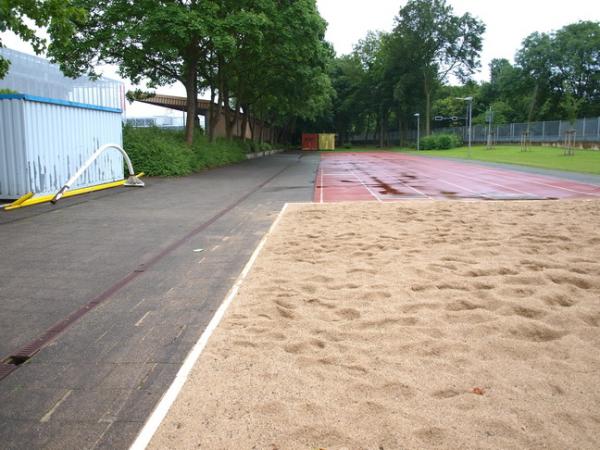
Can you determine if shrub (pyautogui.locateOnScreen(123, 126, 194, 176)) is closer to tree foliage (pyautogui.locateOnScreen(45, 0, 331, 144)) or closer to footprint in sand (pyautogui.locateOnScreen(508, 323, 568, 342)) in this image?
tree foliage (pyautogui.locateOnScreen(45, 0, 331, 144))

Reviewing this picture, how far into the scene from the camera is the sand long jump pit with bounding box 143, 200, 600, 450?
2.79m

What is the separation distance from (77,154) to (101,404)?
536 inches

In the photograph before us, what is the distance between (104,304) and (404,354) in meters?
2.90

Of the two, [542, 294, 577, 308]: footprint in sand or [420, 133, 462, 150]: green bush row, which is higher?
[420, 133, 462, 150]: green bush row

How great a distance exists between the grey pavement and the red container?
65.1 metres

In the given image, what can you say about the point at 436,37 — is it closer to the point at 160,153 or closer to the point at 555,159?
the point at 555,159

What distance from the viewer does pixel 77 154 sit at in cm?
1532

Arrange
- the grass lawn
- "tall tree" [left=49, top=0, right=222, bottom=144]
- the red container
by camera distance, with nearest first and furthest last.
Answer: "tall tree" [left=49, top=0, right=222, bottom=144] → the grass lawn → the red container

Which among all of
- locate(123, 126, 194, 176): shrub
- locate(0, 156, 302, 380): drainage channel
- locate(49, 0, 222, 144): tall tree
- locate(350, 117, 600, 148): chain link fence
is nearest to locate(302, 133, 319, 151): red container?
locate(350, 117, 600, 148): chain link fence

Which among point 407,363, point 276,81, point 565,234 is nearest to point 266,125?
point 276,81

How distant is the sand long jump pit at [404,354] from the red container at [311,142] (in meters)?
69.5

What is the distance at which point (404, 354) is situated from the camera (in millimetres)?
3734

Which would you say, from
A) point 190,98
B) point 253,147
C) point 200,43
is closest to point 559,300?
point 190,98

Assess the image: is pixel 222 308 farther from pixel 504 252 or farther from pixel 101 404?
pixel 504 252
